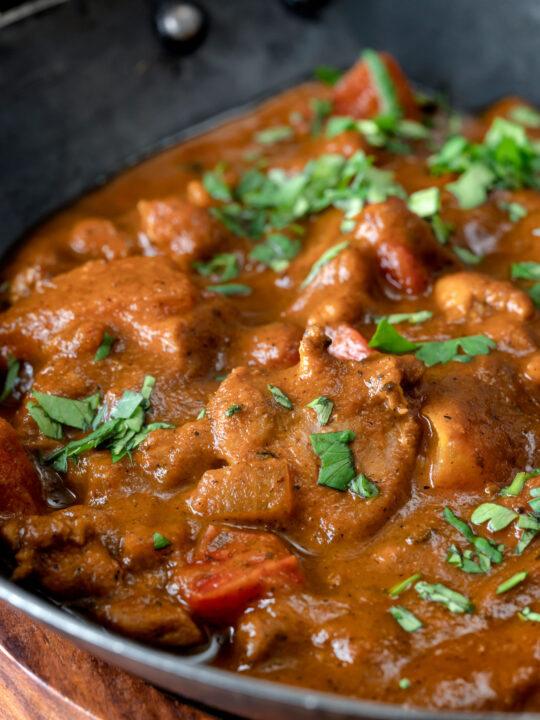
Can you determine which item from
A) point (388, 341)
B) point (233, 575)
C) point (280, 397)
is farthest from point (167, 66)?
point (233, 575)

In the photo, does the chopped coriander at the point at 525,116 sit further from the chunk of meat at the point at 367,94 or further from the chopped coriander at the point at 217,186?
the chopped coriander at the point at 217,186

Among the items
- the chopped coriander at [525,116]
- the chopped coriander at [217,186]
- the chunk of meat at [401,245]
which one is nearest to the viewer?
the chunk of meat at [401,245]

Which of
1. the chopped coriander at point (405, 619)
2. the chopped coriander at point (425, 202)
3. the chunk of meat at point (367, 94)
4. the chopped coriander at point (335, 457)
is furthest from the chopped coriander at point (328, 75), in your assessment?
the chopped coriander at point (405, 619)

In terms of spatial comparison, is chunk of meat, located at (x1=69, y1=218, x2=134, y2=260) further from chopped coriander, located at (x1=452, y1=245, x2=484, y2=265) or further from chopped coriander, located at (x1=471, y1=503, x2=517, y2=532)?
chopped coriander, located at (x1=471, y1=503, x2=517, y2=532)

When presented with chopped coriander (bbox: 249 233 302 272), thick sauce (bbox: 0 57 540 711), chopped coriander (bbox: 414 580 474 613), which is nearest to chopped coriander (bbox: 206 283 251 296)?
thick sauce (bbox: 0 57 540 711)

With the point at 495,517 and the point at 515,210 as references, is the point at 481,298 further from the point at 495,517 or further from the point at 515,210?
the point at 495,517

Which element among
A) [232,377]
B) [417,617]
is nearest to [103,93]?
[232,377]

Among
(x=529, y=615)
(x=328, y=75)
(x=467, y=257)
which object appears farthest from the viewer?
(x=328, y=75)
